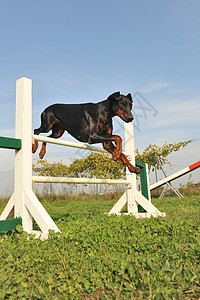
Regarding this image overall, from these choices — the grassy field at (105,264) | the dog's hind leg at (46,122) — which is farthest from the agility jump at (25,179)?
the dog's hind leg at (46,122)

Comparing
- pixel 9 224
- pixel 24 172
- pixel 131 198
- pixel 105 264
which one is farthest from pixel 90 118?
pixel 105 264

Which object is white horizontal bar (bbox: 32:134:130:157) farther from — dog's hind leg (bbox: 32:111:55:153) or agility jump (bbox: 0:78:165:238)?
dog's hind leg (bbox: 32:111:55:153)

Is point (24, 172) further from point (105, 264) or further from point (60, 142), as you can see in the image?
point (105, 264)

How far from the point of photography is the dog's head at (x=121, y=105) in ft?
9.36

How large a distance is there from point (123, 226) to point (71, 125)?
1.33m

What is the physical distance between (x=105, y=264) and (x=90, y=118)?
1.71 meters

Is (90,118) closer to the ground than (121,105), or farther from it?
closer to the ground

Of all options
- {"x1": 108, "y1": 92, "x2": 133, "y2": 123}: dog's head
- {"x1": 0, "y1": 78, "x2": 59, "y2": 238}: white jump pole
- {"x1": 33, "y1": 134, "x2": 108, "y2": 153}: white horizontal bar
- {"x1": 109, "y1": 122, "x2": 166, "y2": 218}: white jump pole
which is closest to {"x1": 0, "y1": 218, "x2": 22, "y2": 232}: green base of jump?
{"x1": 0, "y1": 78, "x2": 59, "y2": 238}: white jump pole

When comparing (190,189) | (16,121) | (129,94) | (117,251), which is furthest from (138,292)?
(190,189)

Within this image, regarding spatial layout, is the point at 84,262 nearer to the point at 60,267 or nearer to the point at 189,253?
the point at 60,267

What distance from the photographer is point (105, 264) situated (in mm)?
1586

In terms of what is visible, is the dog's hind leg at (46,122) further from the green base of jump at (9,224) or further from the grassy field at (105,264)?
the grassy field at (105,264)

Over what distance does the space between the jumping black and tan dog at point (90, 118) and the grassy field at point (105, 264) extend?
101 cm

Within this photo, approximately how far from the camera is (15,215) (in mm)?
2330
